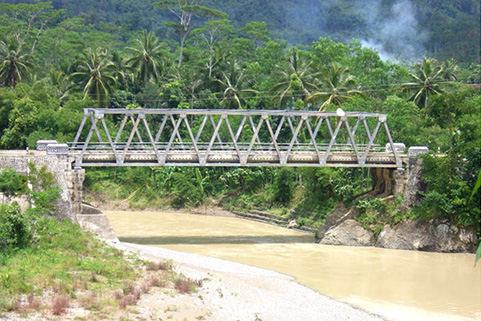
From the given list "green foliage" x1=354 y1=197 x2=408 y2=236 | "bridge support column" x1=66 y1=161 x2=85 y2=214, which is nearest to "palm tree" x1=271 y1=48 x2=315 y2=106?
"green foliage" x1=354 y1=197 x2=408 y2=236

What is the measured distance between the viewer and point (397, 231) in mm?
33312

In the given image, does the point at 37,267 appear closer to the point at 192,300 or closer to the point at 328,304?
the point at 192,300

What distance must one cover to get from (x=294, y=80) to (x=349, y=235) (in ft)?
62.9

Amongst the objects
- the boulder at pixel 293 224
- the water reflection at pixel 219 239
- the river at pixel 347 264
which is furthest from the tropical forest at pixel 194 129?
the water reflection at pixel 219 239

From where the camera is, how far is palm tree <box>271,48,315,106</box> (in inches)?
1996

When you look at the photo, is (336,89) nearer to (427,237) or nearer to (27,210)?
(427,237)

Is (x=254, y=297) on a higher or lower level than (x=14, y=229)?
lower

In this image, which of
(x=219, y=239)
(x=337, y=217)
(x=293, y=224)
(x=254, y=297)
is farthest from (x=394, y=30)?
(x=254, y=297)

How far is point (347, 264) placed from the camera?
1180 inches

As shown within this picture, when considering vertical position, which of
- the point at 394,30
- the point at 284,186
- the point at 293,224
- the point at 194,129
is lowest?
the point at 293,224

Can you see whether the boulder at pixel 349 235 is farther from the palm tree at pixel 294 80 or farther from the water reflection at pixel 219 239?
the palm tree at pixel 294 80

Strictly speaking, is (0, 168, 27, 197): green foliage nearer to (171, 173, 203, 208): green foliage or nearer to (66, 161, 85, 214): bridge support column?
(66, 161, 85, 214): bridge support column

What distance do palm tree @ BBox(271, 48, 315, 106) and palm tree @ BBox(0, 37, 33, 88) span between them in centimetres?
2098

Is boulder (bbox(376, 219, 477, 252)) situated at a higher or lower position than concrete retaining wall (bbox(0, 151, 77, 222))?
lower
